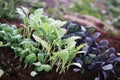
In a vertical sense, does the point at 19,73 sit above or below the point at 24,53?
below

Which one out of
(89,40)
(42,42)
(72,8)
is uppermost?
(42,42)

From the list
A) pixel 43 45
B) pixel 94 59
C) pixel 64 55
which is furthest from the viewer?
pixel 94 59

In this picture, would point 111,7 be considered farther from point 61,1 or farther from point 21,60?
point 21,60

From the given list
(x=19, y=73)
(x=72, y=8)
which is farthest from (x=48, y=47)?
(x=72, y=8)

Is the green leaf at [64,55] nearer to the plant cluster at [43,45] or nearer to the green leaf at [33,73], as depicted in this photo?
the plant cluster at [43,45]

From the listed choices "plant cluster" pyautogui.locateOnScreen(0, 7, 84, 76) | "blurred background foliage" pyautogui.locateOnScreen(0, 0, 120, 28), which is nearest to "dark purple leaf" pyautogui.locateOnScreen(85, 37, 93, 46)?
"plant cluster" pyautogui.locateOnScreen(0, 7, 84, 76)

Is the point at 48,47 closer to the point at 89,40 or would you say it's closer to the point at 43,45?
the point at 43,45

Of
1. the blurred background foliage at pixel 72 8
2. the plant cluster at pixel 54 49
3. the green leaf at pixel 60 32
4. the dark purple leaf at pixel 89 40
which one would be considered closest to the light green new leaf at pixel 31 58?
the plant cluster at pixel 54 49

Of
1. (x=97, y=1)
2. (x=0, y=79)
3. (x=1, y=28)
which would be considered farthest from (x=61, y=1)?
(x=0, y=79)

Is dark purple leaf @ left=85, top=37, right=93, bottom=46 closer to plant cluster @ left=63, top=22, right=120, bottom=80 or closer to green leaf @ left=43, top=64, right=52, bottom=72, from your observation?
plant cluster @ left=63, top=22, right=120, bottom=80
